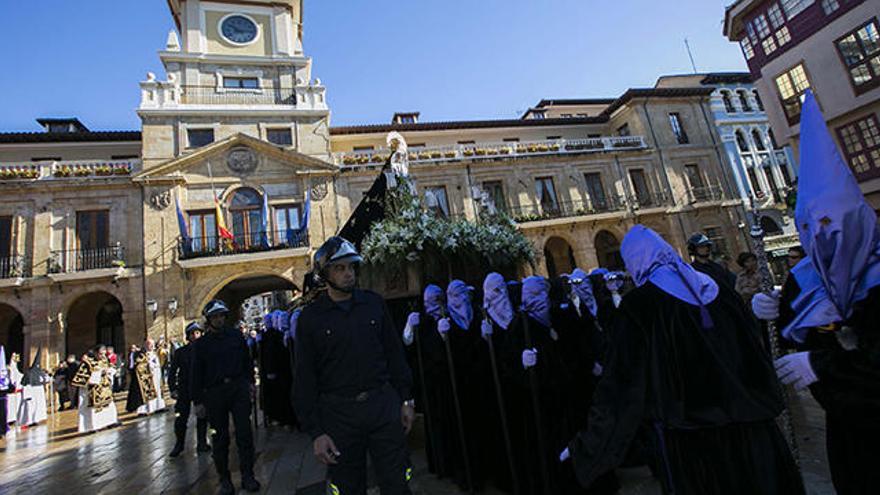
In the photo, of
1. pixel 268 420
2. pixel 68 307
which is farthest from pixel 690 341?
pixel 68 307

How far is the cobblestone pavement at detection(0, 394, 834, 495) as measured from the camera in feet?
12.0

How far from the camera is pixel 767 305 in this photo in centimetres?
221

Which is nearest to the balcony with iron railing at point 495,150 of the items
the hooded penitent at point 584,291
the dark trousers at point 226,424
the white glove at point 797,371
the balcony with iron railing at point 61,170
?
the balcony with iron railing at point 61,170

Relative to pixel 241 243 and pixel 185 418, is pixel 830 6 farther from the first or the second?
pixel 241 243

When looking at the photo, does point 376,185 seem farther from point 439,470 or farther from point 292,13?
point 292,13

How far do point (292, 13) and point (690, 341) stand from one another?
28822 millimetres

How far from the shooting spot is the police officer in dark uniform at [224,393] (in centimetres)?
432

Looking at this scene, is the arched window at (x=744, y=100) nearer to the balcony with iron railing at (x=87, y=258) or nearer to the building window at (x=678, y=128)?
the building window at (x=678, y=128)

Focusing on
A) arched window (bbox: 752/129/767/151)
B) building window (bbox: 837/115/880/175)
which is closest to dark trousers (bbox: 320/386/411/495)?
building window (bbox: 837/115/880/175)

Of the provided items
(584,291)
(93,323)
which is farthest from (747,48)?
(93,323)

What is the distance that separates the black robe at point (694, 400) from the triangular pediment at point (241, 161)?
18.8 m

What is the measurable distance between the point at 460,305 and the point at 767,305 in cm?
240

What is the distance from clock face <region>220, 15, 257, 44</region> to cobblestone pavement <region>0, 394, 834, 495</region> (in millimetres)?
20757

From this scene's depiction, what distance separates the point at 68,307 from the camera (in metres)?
16.1
